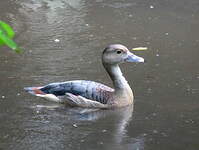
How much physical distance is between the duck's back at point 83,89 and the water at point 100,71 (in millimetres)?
193

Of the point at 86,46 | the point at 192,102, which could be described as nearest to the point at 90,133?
the point at 192,102

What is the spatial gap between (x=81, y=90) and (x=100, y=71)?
102 centimetres

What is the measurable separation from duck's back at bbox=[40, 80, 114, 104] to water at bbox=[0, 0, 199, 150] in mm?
193

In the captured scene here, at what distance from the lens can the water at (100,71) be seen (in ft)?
19.1

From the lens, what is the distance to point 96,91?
682 centimetres

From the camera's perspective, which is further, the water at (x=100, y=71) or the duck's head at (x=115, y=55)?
the duck's head at (x=115, y=55)

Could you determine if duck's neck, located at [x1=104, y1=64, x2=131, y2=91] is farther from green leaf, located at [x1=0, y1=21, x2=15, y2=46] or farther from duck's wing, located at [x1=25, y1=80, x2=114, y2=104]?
green leaf, located at [x1=0, y1=21, x2=15, y2=46]

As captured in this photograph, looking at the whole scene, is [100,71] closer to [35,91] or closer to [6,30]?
[35,91]

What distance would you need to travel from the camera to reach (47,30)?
9648 mm

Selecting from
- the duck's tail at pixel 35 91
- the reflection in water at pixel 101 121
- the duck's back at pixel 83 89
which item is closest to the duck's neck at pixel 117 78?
the duck's back at pixel 83 89

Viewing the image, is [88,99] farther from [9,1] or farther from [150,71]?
[9,1]

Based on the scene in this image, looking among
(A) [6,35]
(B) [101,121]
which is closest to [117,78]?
(B) [101,121]

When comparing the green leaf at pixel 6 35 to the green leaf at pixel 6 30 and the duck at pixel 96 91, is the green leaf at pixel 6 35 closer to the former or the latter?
the green leaf at pixel 6 30

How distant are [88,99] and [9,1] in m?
5.48
